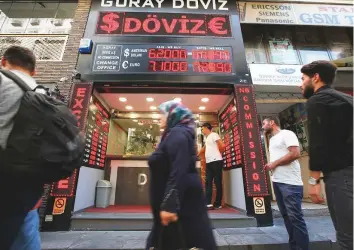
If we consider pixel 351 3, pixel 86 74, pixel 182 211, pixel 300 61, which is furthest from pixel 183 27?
pixel 351 3

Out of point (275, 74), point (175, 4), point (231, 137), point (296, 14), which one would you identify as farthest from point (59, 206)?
point (296, 14)

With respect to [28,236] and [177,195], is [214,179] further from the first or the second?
[28,236]

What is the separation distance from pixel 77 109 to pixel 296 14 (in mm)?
7989

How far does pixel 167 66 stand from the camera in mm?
5609

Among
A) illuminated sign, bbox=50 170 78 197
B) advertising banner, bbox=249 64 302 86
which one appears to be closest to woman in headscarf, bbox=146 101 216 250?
illuminated sign, bbox=50 170 78 197

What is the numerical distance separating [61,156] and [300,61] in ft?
28.0

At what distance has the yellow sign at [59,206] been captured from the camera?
4.20 metres

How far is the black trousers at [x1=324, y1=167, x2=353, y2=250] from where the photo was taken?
1.53 metres

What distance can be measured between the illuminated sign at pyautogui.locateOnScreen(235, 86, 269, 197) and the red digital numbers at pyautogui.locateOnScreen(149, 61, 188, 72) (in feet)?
5.07

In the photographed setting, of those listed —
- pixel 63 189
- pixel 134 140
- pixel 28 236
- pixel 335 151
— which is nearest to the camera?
pixel 28 236

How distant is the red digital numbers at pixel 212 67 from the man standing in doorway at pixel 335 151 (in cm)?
397

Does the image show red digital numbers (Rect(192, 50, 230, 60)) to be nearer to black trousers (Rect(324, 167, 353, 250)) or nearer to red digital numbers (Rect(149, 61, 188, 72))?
red digital numbers (Rect(149, 61, 188, 72))

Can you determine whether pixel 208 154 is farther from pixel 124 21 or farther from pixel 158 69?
pixel 124 21

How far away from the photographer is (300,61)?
750cm
